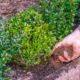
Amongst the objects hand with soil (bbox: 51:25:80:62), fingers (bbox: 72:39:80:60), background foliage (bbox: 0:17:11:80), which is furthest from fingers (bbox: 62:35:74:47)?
background foliage (bbox: 0:17:11:80)

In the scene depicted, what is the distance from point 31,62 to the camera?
3482 millimetres

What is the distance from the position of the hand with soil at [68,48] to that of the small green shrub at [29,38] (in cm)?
21

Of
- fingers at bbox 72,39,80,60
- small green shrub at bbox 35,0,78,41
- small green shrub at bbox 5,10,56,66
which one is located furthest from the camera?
small green shrub at bbox 35,0,78,41

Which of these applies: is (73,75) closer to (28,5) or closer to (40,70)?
(40,70)

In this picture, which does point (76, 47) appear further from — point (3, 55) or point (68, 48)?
point (3, 55)

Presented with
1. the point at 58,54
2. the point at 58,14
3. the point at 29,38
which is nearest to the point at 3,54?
the point at 29,38

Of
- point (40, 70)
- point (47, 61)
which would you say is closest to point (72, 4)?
point (47, 61)

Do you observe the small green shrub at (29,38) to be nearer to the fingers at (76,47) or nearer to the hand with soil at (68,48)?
the hand with soil at (68,48)

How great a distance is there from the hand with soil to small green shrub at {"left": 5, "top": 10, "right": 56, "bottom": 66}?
0.70 feet

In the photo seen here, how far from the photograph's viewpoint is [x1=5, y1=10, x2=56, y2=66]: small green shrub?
10.8 ft

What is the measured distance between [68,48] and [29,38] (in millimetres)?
889

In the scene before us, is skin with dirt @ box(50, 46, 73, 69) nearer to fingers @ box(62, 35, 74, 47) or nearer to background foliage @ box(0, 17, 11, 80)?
fingers @ box(62, 35, 74, 47)

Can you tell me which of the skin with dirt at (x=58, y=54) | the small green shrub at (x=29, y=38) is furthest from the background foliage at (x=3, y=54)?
the skin with dirt at (x=58, y=54)

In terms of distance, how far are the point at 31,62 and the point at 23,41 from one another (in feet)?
1.75
